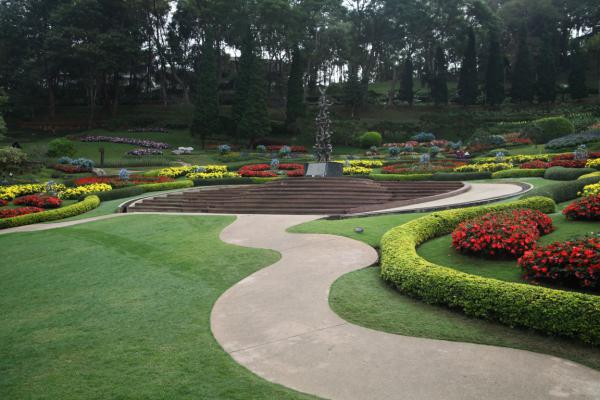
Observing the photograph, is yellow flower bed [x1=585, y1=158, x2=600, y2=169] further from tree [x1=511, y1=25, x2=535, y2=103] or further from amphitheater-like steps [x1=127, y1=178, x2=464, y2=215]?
tree [x1=511, y1=25, x2=535, y2=103]

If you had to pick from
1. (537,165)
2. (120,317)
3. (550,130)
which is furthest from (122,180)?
(550,130)

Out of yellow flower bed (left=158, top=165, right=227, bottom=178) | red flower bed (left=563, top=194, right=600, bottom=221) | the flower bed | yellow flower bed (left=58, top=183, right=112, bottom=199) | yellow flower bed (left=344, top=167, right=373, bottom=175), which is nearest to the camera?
red flower bed (left=563, top=194, right=600, bottom=221)

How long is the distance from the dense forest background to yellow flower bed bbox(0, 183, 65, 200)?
23.9m

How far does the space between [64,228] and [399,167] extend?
18858mm

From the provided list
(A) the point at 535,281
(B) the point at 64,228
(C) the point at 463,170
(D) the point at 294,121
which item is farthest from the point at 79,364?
(D) the point at 294,121

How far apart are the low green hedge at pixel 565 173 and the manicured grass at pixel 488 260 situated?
→ 8580 millimetres

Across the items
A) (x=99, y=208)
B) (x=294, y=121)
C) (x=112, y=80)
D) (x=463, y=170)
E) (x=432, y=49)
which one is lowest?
(x=99, y=208)

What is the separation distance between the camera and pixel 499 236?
26.1 ft

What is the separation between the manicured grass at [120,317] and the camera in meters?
4.54

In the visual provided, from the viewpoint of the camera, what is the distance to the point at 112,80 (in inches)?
2518

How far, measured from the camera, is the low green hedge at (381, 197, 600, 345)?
502 centimetres

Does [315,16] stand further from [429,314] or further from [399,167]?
[429,314]

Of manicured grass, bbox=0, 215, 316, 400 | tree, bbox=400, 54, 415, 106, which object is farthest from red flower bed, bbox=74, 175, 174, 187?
tree, bbox=400, 54, 415, 106

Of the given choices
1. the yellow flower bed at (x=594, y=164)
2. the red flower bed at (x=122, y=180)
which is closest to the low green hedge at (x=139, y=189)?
the red flower bed at (x=122, y=180)
